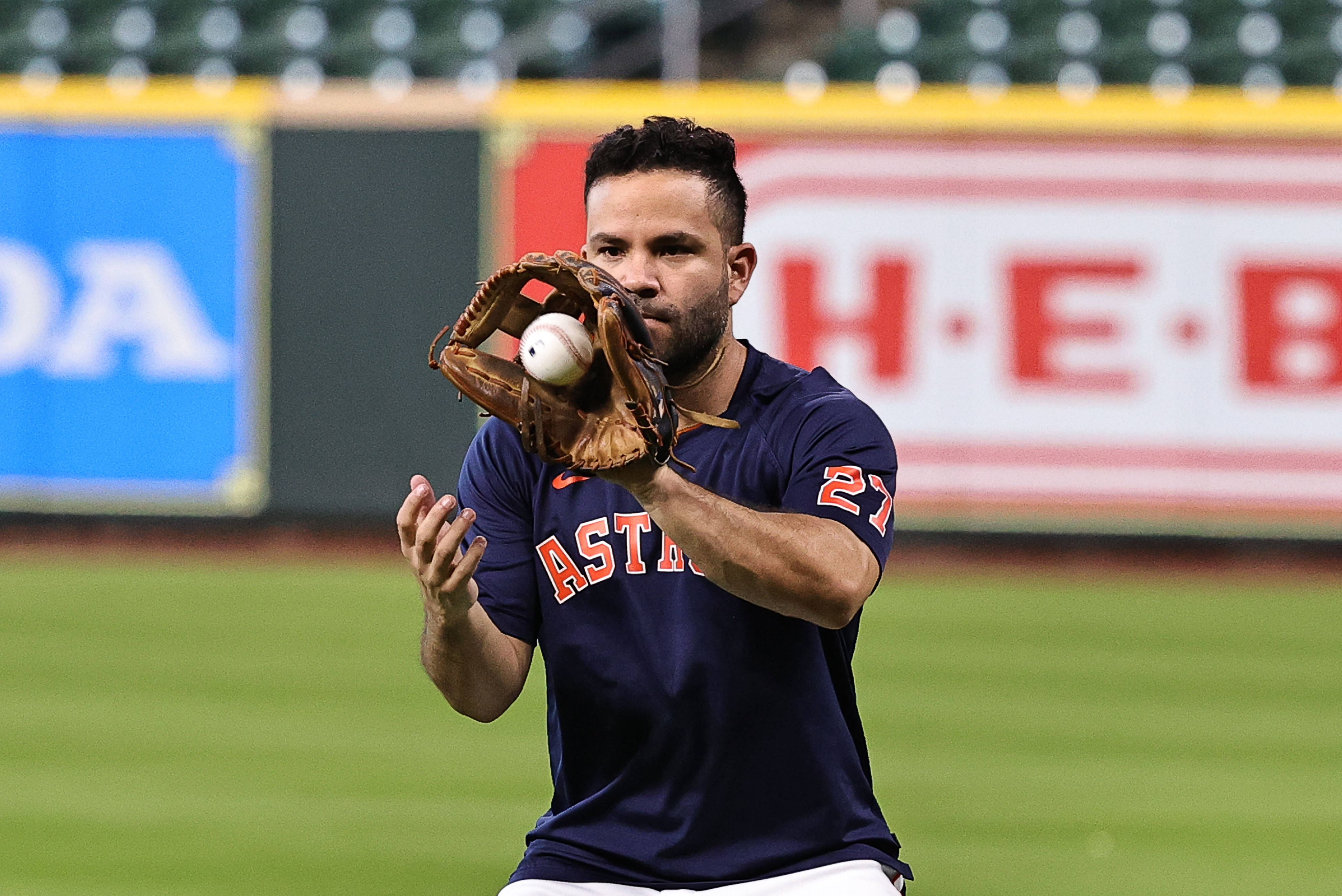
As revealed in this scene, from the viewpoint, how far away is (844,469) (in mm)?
3018

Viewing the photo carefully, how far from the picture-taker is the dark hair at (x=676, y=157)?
2.94 meters

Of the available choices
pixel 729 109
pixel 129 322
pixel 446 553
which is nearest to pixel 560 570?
pixel 446 553

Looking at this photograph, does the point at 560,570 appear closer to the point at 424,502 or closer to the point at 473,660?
the point at 473,660

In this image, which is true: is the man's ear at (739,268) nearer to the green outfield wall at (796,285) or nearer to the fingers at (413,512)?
the fingers at (413,512)

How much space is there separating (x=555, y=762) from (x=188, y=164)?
1054cm

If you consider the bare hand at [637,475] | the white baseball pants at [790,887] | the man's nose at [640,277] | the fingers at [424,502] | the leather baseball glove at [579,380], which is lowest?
the white baseball pants at [790,887]

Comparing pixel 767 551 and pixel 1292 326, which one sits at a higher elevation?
pixel 1292 326

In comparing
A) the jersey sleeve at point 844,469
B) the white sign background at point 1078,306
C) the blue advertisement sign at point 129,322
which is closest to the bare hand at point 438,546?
the jersey sleeve at point 844,469

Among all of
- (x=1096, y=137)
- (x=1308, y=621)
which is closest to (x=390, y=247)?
(x=1096, y=137)

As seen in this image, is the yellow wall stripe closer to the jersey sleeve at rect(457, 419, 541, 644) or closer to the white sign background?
the white sign background

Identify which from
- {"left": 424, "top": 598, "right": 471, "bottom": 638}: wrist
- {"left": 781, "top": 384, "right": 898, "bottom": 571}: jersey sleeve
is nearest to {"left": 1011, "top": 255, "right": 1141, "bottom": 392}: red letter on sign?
{"left": 781, "top": 384, "right": 898, "bottom": 571}: jersey sleeve

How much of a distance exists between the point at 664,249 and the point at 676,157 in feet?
0.48

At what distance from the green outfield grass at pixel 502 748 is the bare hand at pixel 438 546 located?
2354 millimetres

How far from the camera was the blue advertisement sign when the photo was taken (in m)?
12.8
